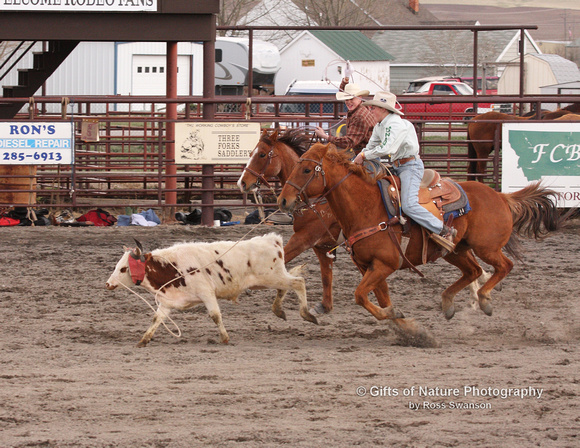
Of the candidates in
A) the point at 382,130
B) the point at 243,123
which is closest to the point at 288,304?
the point at 382,130

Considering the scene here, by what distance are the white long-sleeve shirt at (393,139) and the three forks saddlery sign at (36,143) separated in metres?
6.54

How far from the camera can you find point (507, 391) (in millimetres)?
4645

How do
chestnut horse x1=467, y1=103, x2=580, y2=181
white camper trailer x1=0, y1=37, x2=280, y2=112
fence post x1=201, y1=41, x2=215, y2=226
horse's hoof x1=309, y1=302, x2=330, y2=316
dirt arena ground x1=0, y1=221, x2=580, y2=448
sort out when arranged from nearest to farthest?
1. dirt arena ground x1=0, y1=221, x2=580, y2=448
2. horse's hoof x1=309, y1=302, x2=330, y2=316
3. fence post x1=201, y1=41, x2=215, y2=226
4. chestnut horse x1=467, y1=103, x2=580, y2=181
5. white camper trailer x1=0, y1=37, x2=280, y2=112

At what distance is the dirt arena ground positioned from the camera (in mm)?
4023

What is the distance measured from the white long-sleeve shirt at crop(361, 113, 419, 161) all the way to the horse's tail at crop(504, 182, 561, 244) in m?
1.28

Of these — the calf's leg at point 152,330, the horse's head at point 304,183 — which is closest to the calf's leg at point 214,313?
the calf's leg at point 152,330

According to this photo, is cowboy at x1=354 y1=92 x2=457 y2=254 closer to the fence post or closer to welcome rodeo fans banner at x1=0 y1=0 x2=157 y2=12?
the fence post

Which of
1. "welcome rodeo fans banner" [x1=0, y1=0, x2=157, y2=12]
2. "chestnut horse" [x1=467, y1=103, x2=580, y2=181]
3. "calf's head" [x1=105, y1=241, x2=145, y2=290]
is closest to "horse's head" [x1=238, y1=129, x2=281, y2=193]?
"calf's head" [x1=105, y1=241, x2=145, y2=290]

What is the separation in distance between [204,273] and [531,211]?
3006 millimetres

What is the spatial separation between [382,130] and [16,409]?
11.1 feet

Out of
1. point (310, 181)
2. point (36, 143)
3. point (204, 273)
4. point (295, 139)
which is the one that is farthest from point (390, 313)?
point (36, 143)

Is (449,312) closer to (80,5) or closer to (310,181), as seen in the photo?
(310,181)

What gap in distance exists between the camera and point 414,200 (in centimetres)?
618

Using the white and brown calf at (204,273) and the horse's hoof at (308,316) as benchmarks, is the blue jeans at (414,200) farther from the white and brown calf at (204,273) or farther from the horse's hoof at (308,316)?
the horse's hoof at (308,316)
